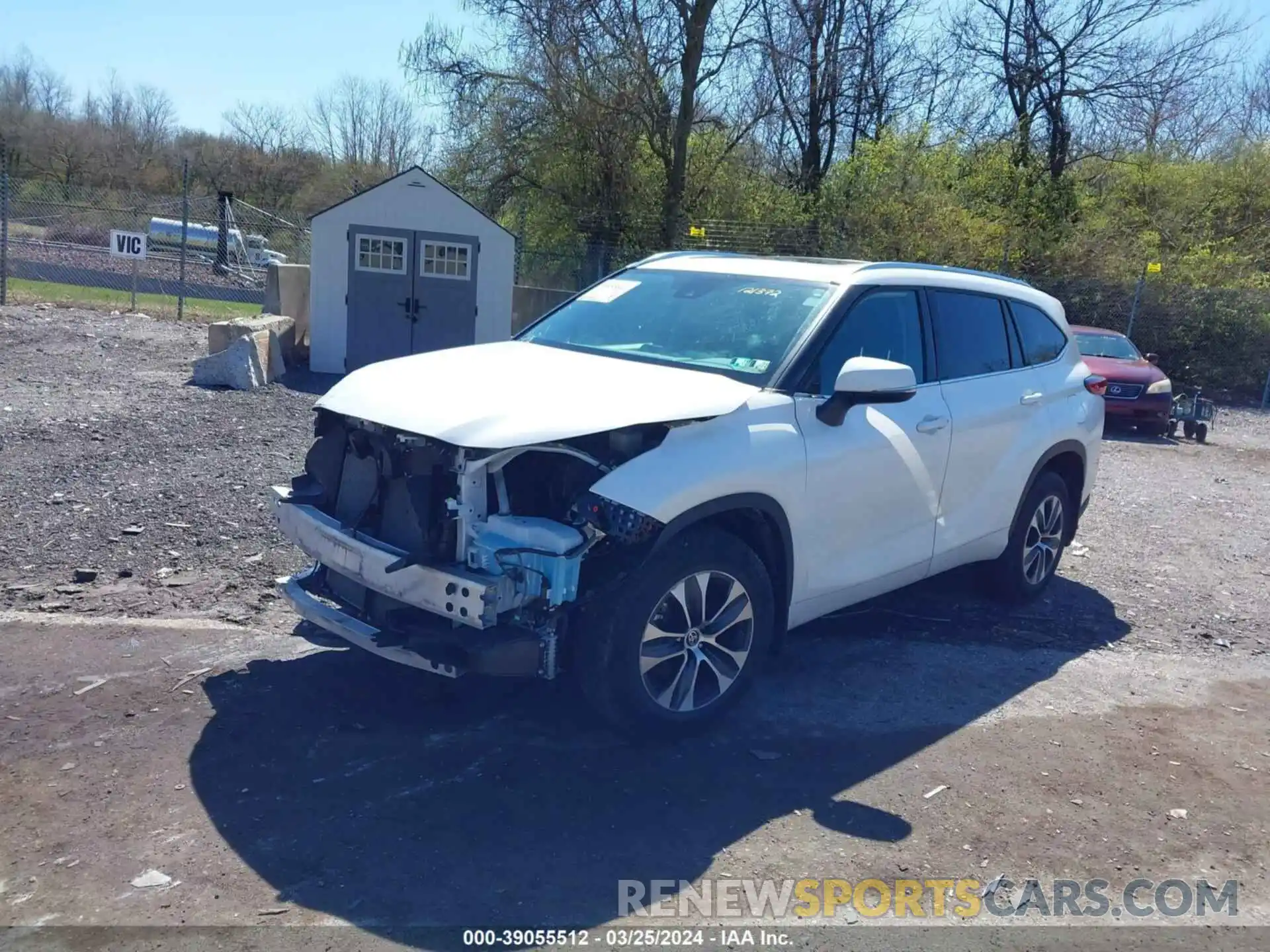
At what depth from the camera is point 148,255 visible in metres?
19.7

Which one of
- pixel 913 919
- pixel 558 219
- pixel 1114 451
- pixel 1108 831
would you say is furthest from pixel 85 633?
pixel 558 219

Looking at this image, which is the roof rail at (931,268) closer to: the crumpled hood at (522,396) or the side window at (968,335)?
the side window at (968,335)

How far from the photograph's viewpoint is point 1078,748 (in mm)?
4844

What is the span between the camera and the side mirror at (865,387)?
4602 mm

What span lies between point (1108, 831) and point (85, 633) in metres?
4.59

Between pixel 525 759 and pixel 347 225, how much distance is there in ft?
40.0

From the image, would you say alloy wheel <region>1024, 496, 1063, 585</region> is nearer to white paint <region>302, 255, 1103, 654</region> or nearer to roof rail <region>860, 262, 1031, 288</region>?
white paint <region>302, 255, 1103, 654</region>

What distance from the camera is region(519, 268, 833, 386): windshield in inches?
197

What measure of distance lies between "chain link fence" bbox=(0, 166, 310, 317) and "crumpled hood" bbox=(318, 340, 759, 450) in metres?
14.9

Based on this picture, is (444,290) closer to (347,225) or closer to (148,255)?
(347,225)

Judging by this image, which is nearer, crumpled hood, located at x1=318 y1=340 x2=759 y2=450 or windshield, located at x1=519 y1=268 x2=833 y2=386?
crumpled hood, located at x1=318 y1=340 x2=759 y2=450

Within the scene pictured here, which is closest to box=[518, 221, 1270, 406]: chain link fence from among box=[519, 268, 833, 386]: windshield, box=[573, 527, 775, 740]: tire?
box=[519, 268, 833, 386]: windshield

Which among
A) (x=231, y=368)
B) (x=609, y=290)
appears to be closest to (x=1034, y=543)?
(x=609, y=290)

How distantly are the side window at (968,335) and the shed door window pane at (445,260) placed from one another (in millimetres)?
10499
